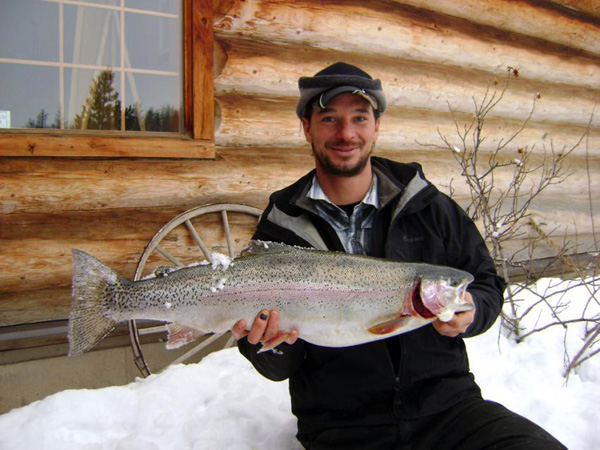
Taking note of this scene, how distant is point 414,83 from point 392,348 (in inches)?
126

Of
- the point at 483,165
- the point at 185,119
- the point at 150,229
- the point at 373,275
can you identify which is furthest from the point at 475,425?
the point at 483,165

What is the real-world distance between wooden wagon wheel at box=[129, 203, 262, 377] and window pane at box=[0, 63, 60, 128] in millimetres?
1095

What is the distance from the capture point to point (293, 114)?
4133 millimetres

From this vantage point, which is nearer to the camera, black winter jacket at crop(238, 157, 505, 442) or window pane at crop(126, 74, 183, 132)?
black winter jacket at crop(238, 157, 505, 442)

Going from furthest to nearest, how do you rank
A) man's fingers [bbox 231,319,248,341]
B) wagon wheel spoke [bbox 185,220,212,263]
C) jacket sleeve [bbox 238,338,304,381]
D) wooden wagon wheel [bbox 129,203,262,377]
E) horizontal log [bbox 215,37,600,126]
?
horizontal log [bbox 215,37,600,126]
wagon wheel spoke [bbox 185,220,212,263]
wooden wagon wheel [bbox 129,203,262,377]
jacket sleeve [bbox 238,338,304,381]
man's fingers [bbox 231,319,248,341]

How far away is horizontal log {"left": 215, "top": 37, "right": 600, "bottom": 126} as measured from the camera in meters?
3.87

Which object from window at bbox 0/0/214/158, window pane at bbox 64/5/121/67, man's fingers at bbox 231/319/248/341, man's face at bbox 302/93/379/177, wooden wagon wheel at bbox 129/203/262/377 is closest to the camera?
man's fingers at bbox 231/319/248/341

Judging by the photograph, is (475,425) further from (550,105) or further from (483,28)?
(550,105)

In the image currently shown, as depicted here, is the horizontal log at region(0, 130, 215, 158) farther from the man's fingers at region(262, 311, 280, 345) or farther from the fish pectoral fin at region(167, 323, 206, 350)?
the man's fingers at region(262, 311, 280, 345)

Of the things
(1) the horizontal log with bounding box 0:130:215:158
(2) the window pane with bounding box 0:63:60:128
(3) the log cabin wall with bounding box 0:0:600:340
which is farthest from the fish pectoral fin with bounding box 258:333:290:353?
(2) the window pane with bounding box 0:63:60:128

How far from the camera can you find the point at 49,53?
3443mm

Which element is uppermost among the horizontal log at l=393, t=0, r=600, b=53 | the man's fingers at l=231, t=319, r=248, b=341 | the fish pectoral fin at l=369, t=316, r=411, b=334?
the horizontal log at l=393, t=0, r=600, b=53

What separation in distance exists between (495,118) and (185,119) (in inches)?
129

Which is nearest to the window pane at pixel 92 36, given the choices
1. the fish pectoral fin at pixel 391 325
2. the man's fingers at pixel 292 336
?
the man's fingers at pixel 292 336
